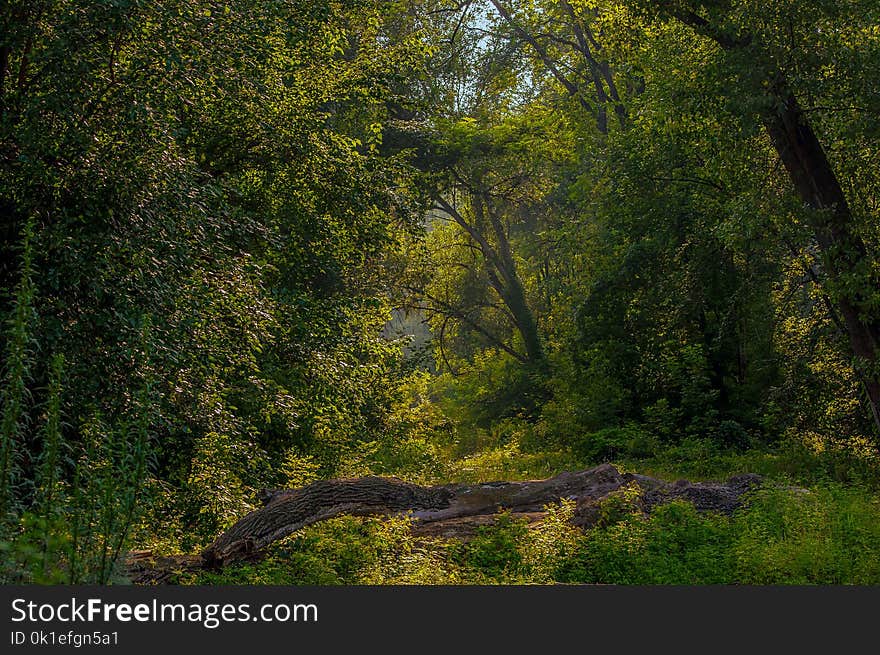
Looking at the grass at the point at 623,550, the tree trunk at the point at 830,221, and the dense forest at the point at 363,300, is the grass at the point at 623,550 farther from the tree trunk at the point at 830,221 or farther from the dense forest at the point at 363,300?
the tree trunk at the point at 830,221

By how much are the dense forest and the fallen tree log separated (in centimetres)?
38

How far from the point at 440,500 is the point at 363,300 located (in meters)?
6.62

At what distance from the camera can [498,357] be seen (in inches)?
1453

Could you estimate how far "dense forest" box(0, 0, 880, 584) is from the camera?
9.58 meters

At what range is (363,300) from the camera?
743 inches

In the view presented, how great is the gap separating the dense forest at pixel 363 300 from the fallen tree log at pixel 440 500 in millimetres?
384

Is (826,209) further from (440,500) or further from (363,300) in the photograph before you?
(363,300)

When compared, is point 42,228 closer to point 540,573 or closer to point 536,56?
point 540,573

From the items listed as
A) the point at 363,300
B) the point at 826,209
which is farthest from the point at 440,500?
the point at 826,209

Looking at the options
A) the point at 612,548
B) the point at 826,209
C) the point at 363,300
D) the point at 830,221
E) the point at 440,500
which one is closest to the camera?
the point at 612,548

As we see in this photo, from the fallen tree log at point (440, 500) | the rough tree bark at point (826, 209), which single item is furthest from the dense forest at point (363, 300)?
the fallen tree log at point (440, 500)

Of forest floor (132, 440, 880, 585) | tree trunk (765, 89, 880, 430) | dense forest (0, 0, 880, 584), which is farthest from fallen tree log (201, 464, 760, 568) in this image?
tree trunk (765, 89, 880, 430)

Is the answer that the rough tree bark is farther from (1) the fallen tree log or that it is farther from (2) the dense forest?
(1) the fallen tree log

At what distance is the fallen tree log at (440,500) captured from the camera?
11.0 meters
